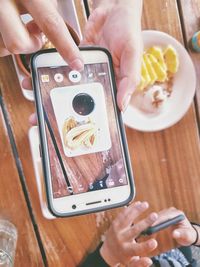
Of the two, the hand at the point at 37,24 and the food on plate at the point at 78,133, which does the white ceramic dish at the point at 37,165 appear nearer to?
the food on plate at the point at 78,133

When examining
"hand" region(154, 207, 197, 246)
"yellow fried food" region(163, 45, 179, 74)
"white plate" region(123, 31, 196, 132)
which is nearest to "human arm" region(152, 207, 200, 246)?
"hand" region(154, 207, 197, 246)

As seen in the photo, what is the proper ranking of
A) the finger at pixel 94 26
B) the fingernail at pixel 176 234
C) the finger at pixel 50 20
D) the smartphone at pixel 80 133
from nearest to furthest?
the finger at pixel 50 20
the smartphone at pixel 80 133
the finger at pixel 94 26
the fingernail at pixel 176 234

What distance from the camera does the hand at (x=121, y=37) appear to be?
0.60 meters

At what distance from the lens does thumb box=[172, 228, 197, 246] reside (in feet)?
2.65

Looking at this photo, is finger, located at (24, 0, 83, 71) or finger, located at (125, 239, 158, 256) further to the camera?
finger, located at (125, 239, 158, 256)

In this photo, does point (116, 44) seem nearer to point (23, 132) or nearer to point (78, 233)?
point (23, 132)

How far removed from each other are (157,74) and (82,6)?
0.66ft

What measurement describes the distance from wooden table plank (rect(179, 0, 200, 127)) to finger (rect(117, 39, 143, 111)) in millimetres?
232

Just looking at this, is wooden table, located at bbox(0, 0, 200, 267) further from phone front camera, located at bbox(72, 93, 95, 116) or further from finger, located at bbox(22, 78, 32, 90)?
phone front camera, located at bbox(72, 93, 95, 116)

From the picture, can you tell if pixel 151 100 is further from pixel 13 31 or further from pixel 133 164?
pixel 13 31

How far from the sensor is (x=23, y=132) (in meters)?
0.74

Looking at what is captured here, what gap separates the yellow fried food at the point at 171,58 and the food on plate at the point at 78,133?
0.92 ft

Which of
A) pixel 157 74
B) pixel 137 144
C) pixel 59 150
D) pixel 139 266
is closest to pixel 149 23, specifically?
pixel 157 74

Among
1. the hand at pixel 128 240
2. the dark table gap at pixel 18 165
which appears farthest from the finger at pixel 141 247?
the dark table gap at pixel 18 165
